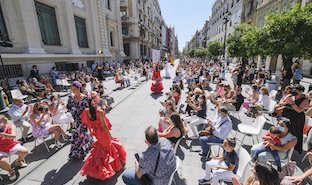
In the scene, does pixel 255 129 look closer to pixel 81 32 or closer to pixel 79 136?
pixel 79 136

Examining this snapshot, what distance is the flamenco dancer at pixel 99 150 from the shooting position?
132 inches

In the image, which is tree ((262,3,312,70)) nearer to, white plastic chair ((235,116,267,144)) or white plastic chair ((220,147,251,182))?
white plastic chair ((235,116,267,144))

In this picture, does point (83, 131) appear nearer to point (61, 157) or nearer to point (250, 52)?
point (61, 157)

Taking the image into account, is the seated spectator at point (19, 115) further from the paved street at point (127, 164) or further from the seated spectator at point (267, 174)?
the seated spectator at point (267, 174)

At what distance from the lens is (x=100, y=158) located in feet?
11.3

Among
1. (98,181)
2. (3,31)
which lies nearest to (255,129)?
(98,181)

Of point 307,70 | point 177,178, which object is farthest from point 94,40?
point 307,70

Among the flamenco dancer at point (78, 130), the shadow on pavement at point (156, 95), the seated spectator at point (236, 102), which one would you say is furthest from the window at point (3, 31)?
the seated spectator at point (236, 102)

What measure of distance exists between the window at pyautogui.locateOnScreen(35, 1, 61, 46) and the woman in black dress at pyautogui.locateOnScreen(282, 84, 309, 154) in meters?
16.6

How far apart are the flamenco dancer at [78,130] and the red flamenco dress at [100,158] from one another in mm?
509

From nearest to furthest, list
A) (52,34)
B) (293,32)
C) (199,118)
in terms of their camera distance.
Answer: (199,118) → (293,32) → (52,34)

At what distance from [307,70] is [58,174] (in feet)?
72.0

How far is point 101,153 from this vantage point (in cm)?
346

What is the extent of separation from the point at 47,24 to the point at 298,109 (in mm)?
17713
